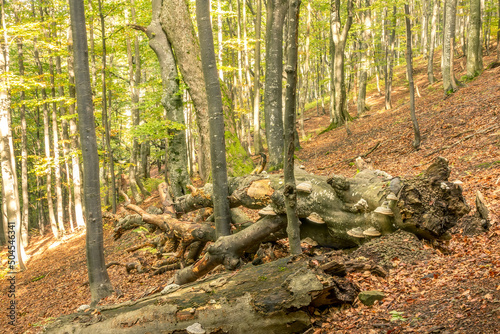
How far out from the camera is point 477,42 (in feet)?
50.5

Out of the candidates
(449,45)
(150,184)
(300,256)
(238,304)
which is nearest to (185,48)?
(300,256)

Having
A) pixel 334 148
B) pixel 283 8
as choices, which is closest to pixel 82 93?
pixel 283 8

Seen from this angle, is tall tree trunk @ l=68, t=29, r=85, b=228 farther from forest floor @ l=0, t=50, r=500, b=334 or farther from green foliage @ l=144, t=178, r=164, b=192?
green foliage @ l=144, t=178, r=164, b=192

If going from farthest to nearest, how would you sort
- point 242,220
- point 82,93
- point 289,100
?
point 82,93
point 242,220
point 289,100

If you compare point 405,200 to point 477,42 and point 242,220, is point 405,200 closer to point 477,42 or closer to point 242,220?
point 242,220

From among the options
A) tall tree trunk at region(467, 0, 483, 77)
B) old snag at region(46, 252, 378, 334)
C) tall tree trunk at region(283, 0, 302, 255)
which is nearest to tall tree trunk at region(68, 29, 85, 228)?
old snag at region(46, 252, 378, 334)

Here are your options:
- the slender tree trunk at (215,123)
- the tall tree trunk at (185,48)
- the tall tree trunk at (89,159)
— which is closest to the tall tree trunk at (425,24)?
the tall tree trunk at (185,48)

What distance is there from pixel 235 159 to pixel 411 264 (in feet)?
24.0

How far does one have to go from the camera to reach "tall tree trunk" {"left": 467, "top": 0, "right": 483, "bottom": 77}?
14.9 m

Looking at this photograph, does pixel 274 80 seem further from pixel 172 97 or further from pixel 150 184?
pixel 150 184

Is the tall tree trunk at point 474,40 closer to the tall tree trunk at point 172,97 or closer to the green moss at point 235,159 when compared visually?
the green moss at point 235,159

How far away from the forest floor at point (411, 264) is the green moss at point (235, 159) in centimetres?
264

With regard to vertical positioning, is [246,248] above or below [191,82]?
below

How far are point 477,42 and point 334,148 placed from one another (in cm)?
818
